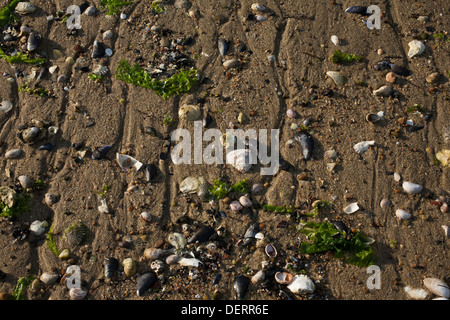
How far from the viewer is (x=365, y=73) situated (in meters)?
4.24

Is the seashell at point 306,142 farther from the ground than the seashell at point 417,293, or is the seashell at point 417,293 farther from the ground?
the seashell at point 306,142

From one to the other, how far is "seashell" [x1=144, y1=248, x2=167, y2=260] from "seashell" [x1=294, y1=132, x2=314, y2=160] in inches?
72.1

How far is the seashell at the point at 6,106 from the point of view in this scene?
435 cm

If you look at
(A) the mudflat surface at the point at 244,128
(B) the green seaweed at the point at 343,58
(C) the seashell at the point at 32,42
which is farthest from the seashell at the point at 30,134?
(B) the green seaweed at the point at 343,58

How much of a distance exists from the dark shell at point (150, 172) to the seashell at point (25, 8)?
2931 mm

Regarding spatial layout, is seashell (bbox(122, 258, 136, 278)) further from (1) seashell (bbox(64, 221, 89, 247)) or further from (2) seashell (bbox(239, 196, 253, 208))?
(2) seashell (bbox(239, 196, 253, 208))

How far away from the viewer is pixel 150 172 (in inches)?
153

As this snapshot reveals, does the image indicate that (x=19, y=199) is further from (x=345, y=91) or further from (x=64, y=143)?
(x=345, y=91)

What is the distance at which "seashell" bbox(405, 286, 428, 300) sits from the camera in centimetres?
336

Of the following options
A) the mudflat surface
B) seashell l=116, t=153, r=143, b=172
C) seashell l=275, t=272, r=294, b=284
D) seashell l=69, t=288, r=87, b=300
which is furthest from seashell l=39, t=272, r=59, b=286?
seashell l=275, t=272, r=294, b=284

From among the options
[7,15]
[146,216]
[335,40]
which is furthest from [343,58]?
[7,15]

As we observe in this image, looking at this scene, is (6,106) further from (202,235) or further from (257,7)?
(257,7)

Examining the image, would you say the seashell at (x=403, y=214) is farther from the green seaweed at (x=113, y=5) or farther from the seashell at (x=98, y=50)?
the green seaweed at (x=113, y=5)

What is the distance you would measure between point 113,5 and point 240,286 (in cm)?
395
